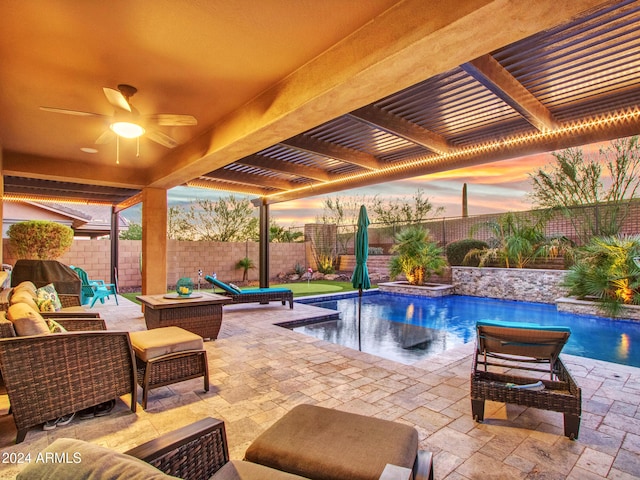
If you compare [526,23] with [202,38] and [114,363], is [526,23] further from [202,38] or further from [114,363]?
[114,363]

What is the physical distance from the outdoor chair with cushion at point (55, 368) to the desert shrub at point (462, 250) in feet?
38.1

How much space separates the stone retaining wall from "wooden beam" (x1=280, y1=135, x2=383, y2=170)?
22.5 ft

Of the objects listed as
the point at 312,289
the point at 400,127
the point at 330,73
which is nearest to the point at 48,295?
the point at 330,73

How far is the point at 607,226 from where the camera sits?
34.4 ft

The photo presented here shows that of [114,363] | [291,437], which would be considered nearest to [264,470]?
[291,437]

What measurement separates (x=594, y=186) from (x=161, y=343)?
43.8 feet

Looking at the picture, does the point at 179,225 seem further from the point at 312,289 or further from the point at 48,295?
the point at 48,295

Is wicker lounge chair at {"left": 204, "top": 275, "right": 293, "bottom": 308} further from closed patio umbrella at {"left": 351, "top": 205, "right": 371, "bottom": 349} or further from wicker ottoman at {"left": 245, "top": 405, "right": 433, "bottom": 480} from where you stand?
wicker ottoman at {"left": 245, "top": 405, "right": 433, "bottom": 480}

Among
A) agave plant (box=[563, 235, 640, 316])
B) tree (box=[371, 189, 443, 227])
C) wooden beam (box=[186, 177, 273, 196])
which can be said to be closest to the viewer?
agave plant (box=[563, 235, 640, 316])

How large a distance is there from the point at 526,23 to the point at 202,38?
223cm

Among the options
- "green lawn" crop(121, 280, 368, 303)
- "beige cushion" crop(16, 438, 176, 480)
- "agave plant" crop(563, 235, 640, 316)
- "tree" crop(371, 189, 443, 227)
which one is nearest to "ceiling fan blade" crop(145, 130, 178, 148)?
"beige cushion" crop(16, 438, 176, 480)

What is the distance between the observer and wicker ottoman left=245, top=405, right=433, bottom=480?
4.55 feet

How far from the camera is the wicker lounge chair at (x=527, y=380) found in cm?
248

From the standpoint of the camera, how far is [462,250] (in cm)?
1254
